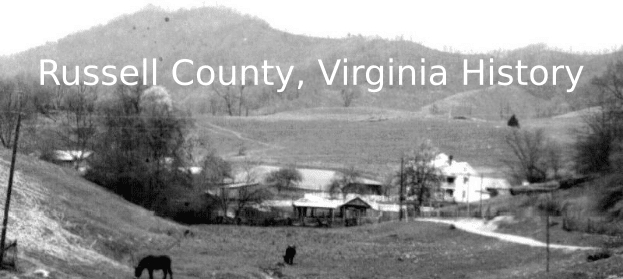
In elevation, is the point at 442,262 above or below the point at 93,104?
below

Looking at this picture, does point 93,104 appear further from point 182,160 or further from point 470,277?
point 470,277

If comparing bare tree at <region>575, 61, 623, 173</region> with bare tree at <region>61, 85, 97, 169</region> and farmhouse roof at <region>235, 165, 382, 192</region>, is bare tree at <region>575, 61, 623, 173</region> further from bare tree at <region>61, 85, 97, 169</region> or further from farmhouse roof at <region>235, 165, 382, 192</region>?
farmhouse roof at <region>235, 165, 382, 192</region>

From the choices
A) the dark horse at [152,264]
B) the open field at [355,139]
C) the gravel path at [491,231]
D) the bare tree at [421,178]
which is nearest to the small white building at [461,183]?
the bare tree at [421,178]

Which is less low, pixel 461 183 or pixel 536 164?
pixel 536 164

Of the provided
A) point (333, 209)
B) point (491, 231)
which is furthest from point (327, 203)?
point (491, 231)

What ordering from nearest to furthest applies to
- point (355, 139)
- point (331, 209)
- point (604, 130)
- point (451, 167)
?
1. point (604, 130)
2. point (331, 209)
3. point (451, 167)
4. point (355, 139)

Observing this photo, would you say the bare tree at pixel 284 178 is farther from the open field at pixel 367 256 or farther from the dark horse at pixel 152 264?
the dark horse at pixel 152 264

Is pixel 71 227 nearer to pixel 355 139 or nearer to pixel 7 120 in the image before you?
pixel 7 120

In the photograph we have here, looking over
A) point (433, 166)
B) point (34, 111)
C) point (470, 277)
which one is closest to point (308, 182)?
point (433, 166)
